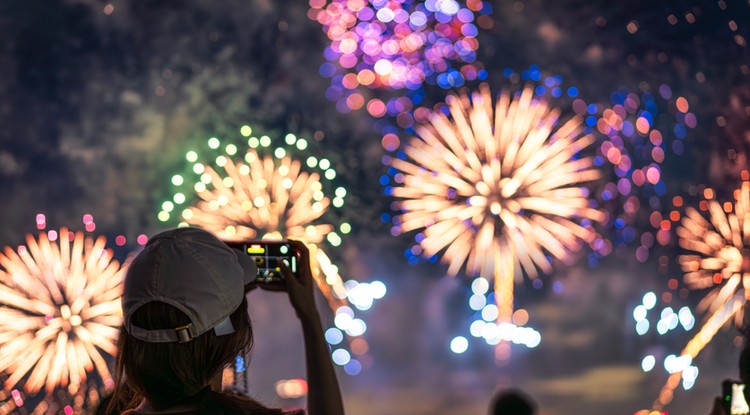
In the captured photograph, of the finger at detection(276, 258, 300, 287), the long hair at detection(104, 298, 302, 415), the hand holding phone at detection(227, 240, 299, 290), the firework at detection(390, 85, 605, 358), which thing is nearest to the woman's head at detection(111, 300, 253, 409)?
the long hair at detection(104, 298, 302, 415)

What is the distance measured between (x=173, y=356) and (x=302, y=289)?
46cm

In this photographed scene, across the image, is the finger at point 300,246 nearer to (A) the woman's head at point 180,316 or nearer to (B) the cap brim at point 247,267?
(B) the cap brim at point 247,267

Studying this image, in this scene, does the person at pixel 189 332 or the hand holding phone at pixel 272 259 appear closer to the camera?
the person at pixel 189 332

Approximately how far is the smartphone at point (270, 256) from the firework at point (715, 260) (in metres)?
25.5

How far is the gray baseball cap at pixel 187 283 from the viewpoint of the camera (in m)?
2.02

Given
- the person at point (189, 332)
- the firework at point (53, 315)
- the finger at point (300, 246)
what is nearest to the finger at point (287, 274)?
the finger at point (300, 246)

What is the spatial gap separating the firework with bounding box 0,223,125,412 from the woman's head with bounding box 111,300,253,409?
57.0 feet

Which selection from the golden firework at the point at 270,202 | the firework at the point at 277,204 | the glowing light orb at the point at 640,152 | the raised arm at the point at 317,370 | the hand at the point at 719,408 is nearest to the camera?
the raised arm at the point at 317,370

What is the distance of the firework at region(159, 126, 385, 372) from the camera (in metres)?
20.0

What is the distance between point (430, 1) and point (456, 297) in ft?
31.2

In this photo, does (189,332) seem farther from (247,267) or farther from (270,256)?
(270,256)

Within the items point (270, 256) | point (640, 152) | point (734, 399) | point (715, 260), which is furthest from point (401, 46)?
point (270, 256)

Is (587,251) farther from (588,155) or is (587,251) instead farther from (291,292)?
(291,292)

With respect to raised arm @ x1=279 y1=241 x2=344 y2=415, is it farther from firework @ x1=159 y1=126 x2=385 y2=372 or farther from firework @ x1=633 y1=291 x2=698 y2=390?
firework @ x1=633 y1=291 x2=698 y2=390
